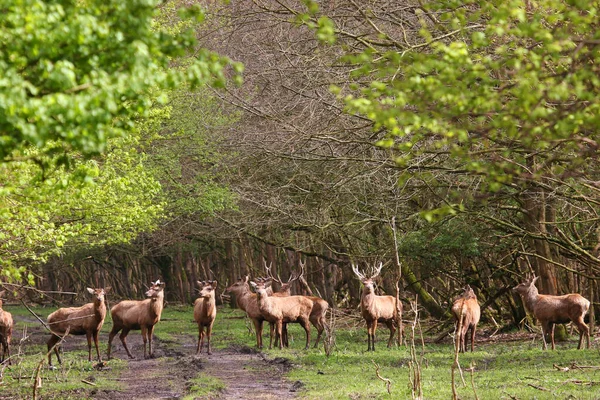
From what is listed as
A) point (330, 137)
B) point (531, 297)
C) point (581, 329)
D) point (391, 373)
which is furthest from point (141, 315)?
point (581, 329)

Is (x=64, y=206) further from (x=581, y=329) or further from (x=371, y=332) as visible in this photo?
(x=581, y=329)

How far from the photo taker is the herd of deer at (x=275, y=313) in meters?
19.4

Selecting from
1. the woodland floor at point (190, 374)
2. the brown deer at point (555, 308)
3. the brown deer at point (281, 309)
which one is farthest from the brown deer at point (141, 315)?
the brown deer at point (555, 308)

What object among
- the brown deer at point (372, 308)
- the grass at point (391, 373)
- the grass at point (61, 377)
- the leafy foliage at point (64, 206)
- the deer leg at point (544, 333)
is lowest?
the grass at point (61, 377)

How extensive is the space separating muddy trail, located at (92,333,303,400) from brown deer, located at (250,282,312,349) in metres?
0.99

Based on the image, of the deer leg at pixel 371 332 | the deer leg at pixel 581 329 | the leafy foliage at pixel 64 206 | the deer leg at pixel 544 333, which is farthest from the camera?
the deer leg at pixel 371 332

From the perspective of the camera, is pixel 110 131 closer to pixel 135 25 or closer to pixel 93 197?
pixel 135 25

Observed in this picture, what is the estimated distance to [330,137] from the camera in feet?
53.7

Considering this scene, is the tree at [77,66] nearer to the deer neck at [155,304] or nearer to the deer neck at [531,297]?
the deer neck at [531,297]

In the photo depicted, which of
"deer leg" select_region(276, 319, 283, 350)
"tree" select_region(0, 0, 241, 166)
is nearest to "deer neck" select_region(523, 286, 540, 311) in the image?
"deer leg" select_region(276, 319, 283, 350)

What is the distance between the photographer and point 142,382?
659 inches

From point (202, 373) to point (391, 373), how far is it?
3.74 m

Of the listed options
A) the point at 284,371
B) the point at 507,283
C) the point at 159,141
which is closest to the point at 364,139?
the point at 284,371

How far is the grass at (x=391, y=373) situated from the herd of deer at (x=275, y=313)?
2.00ft
